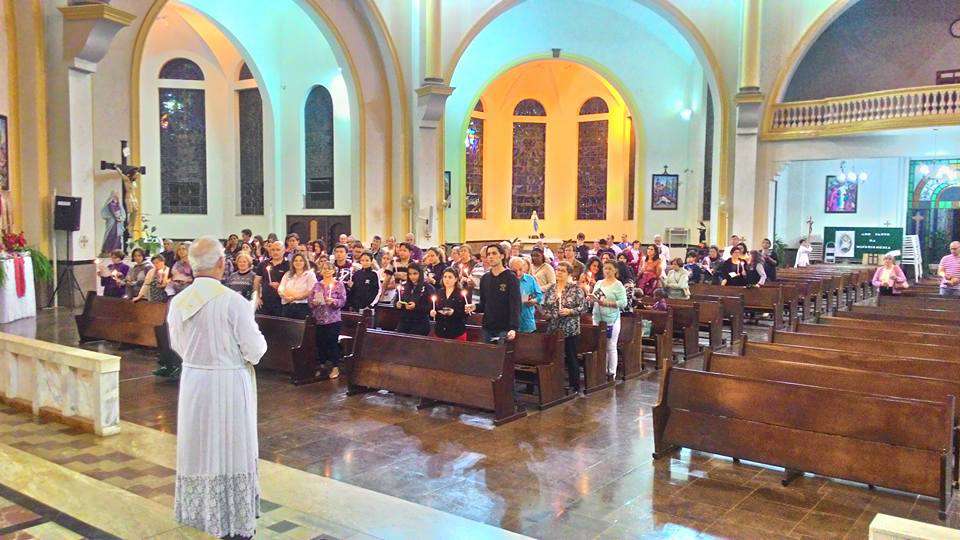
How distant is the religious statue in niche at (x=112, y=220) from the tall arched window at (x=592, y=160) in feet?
59.9

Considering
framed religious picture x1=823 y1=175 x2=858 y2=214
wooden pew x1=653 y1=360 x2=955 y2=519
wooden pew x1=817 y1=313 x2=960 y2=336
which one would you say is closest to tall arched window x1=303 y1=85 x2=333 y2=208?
wooden pew x1=817 y1=313 x2=960 y2=336

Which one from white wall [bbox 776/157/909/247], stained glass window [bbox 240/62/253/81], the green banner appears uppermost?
stained glass window [bbox 240/62/253/81]

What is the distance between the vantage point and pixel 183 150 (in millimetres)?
24031

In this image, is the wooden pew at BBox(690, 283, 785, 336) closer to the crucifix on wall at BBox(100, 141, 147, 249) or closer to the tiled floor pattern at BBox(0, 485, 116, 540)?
the tiled floor pattern at BBox(0, 485, 116, 540)

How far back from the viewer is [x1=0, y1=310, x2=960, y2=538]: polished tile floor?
4391 mm

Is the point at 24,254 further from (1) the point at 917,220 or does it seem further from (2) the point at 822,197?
(1) the point at 917,220

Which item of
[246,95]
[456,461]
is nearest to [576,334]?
[456,461]

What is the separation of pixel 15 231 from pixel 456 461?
10.7 meters

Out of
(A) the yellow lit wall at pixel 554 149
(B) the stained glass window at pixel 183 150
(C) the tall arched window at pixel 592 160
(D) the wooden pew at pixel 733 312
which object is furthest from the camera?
(C) the tall arched window at pixel 592 160

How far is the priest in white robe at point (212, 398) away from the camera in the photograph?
3.51 meters

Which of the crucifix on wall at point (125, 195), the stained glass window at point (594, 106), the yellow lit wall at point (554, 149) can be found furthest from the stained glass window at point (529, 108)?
the crucifix on wall at point (125, 195)

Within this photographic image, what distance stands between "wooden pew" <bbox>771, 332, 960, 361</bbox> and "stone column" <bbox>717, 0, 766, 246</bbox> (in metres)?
12.0

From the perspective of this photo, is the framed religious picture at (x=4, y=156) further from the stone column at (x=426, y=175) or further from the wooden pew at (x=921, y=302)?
the wooden pew at (x=921, y=302)

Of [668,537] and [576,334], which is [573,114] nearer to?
[576,334]
